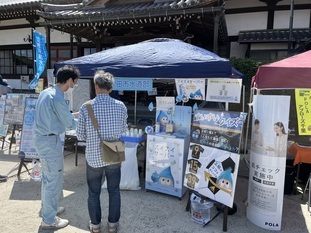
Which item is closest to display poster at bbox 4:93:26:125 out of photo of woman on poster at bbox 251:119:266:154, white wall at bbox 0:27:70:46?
photo of woman on poster at bbox 251:119:266:154

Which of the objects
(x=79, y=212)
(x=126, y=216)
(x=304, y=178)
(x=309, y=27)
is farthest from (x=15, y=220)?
(x=309, y=27)

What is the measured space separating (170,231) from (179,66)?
2.15m

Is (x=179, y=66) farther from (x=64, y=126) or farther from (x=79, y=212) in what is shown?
(x=79, y=212)

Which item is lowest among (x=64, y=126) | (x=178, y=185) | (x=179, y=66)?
(x=178, y=185)

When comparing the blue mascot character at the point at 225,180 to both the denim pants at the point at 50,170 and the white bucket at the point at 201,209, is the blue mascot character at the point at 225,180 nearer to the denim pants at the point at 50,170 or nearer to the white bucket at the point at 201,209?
the white bucket at the point at 201,209

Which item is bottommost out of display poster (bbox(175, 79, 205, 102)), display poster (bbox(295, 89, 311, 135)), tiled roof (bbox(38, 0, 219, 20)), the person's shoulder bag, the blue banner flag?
the person's shoulder bag

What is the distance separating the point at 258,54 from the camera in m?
8.97

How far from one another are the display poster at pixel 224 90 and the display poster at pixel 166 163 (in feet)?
2.51

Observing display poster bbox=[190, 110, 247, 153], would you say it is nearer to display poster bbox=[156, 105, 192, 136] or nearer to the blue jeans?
display poster bbox=[156, 105, 192, 136]

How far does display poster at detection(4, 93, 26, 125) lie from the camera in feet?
18.1

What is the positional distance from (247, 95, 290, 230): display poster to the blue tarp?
79cm

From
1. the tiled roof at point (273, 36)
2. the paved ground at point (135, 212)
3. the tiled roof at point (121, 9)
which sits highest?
the tiled roof at point (121, 9)

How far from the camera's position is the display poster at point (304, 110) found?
10.3 feet

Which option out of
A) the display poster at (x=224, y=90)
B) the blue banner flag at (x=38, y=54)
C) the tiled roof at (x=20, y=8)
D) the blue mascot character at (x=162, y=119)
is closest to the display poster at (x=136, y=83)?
the blue mascot character at (x=162, y=119)
